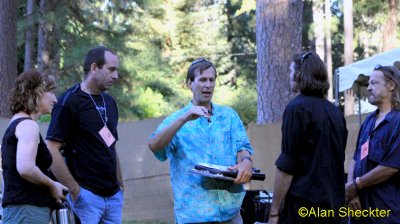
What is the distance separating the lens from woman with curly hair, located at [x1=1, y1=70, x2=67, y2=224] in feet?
12.2

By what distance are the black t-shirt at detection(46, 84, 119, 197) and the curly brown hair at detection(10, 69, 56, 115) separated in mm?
365

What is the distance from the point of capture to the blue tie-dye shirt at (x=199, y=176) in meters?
3.86

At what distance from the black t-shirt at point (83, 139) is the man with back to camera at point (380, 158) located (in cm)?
168

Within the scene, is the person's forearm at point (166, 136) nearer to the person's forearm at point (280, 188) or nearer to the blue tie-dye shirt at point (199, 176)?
the blue tie-dye shirt at point (199, 176)

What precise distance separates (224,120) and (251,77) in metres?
30.6

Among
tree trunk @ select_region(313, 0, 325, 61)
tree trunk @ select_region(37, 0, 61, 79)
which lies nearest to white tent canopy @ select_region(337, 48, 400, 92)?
tree trunk @ select_region(37, 0, 61, 79)

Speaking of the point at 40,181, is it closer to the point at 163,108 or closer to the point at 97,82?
the point at 97,82

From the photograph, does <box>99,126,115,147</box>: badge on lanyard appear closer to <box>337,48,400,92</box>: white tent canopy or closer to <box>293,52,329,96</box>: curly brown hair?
<box>293,52,329,96</box>: curly brown hair

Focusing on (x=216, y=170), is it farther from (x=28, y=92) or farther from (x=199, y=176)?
(x=28, y=92)

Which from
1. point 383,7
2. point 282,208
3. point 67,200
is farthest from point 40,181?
point 383,7

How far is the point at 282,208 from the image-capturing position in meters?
3.73

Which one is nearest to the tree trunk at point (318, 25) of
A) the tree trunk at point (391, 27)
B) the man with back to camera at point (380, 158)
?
the tree trunk at point (391, 27)

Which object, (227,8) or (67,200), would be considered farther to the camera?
(227,8)

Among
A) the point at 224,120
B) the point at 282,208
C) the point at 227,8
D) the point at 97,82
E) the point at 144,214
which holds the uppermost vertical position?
the point at 227,8
